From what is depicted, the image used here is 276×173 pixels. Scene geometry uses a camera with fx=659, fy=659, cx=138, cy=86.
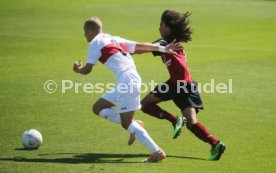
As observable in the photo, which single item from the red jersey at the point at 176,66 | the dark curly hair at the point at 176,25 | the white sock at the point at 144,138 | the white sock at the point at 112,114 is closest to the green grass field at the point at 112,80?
the white sock at the point at 144,138

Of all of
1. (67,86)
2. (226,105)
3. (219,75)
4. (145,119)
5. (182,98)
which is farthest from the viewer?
(219,75)

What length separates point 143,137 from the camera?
9.64 metres

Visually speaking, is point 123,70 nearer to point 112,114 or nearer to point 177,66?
point 112,114

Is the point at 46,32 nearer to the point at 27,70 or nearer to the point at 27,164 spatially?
the point at 27,70

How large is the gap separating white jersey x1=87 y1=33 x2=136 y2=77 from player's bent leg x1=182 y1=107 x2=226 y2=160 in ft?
4.23

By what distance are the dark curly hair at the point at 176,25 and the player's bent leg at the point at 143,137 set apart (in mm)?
1808

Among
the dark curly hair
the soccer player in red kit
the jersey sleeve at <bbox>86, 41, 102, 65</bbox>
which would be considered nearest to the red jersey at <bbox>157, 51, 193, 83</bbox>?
the soccer player in red kit

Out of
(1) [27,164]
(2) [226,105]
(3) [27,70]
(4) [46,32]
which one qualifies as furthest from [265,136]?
(4) [46,32]

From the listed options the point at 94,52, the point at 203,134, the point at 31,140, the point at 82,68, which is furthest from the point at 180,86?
the point at 31,140

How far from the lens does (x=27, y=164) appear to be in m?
9.52

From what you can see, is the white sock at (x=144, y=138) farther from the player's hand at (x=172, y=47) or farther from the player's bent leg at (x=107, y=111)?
the player's hand at (x=172, y=47)

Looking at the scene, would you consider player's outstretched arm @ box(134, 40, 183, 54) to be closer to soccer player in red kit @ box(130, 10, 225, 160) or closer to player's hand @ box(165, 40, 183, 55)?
player's hand @ box(165, 40, 183, 55)

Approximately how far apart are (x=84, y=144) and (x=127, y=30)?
17732mm

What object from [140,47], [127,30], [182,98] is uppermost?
[140,47]
